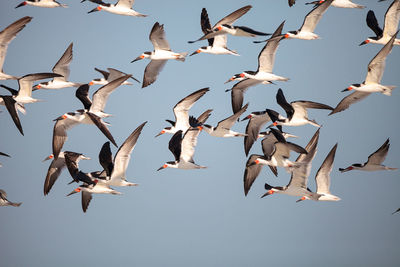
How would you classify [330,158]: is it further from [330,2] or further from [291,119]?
[330,2]

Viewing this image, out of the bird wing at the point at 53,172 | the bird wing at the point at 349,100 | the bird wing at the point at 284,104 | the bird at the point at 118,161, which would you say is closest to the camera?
the bird at the point at 118,161

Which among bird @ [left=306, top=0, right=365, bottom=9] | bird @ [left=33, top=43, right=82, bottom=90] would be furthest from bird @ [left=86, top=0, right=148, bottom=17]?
bird @ [left=306, top=0, right=365, bottom=9]

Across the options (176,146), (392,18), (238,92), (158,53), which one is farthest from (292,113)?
(158,53)

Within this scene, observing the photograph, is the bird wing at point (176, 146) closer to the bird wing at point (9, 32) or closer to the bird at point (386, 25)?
the bird wing at point (9, 32)

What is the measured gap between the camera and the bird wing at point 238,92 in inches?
935

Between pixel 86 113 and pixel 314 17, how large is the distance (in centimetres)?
788

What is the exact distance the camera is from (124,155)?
19.1 m

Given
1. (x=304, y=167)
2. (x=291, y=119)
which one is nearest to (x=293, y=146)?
(x=304, y=167)

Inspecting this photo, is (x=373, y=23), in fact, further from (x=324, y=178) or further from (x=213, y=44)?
(x=324, y=178)

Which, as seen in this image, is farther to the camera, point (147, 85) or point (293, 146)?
point (147, 85)

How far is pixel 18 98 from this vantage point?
22781 mm

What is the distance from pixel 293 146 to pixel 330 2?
215 inches

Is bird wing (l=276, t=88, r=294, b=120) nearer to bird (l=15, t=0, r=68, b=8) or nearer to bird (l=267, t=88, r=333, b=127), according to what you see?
bird (l=267, t=88, r=333, b=127)

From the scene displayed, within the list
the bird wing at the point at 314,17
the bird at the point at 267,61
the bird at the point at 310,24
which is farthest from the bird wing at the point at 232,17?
the bird wing at the point at 314,17
